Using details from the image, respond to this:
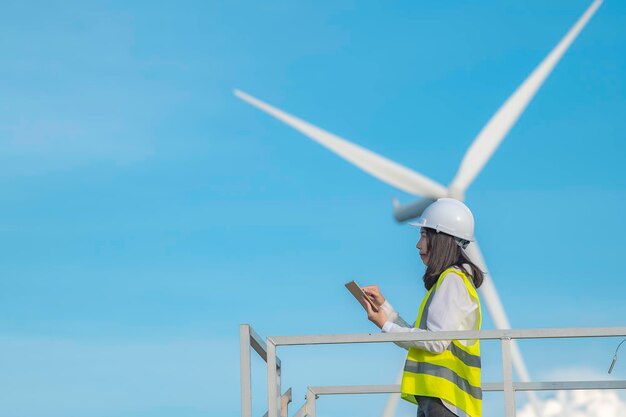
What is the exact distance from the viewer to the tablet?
920cm

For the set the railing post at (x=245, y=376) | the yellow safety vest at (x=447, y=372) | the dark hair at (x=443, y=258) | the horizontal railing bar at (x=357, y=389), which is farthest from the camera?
the horizontal railing bar at (x=357, y=389)

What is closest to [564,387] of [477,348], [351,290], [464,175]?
[477,348]

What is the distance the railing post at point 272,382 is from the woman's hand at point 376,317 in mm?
764

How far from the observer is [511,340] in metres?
8.73

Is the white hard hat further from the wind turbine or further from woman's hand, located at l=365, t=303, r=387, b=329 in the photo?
the wind turbine

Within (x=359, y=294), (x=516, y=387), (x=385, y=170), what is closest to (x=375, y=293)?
(x=359, y=294)

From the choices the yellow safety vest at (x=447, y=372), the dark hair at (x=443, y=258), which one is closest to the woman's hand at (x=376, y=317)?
the yellow safety vest at (x=447, y=372)

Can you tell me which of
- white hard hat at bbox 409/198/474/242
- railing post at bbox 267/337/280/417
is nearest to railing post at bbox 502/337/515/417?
white hard hat at bbox 409/198/474/242

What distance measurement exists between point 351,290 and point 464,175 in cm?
1434

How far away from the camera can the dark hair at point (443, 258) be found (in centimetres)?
943

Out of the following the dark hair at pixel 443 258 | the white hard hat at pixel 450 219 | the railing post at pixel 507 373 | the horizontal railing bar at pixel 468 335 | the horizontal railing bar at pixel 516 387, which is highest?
the white hard hat at pixel 450 219

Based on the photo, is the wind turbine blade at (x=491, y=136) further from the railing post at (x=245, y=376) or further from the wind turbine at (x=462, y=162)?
the railing post at (x=245, y=376)

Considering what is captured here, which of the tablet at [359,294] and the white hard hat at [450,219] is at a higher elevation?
the white hard hat at [450,219]

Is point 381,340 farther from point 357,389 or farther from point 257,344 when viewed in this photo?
point 357,389
